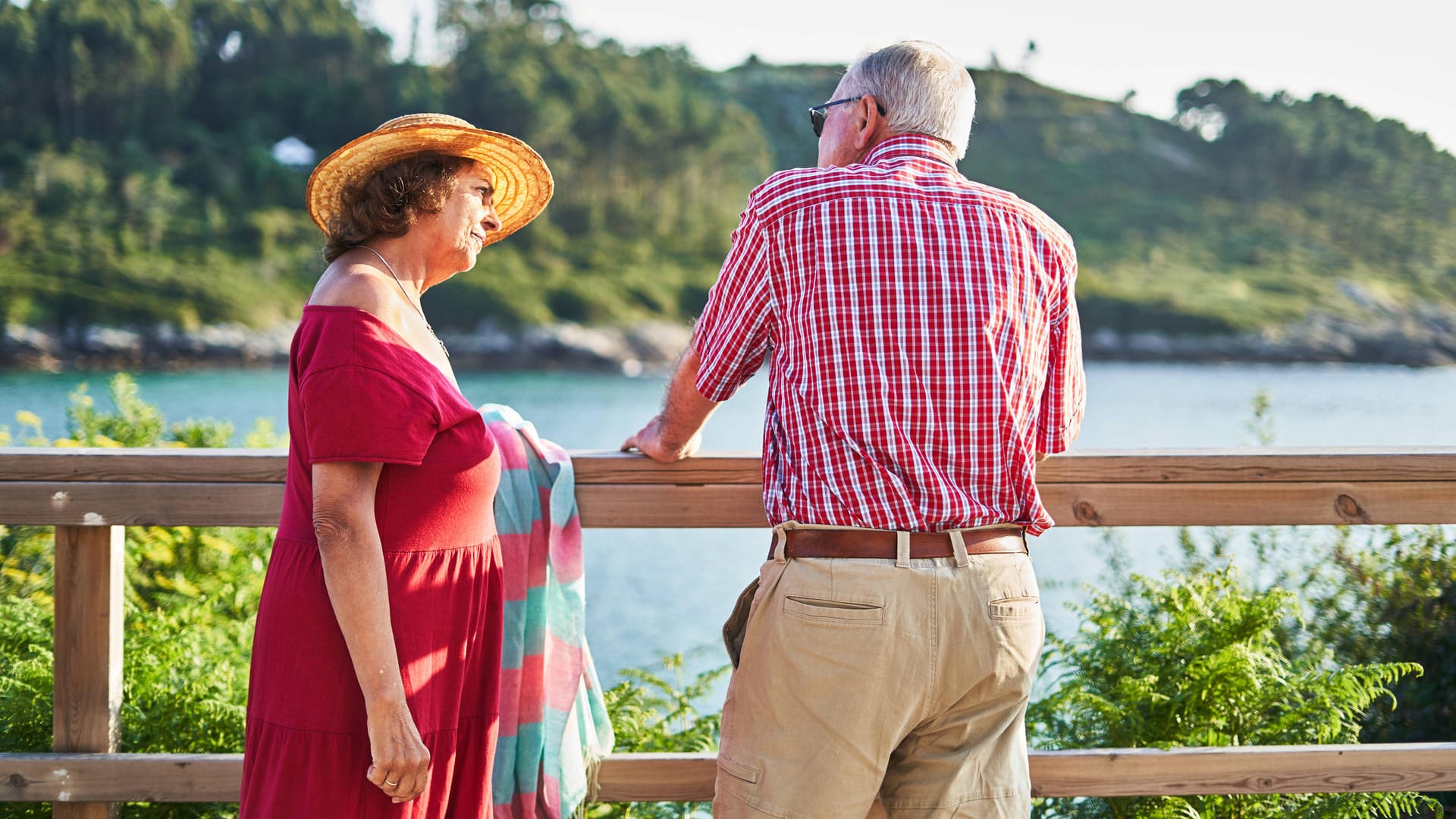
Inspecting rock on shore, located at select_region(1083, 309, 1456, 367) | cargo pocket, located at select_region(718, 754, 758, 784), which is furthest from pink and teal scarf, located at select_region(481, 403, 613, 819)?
rock on shore, located at select_region(1083, 309, 1456, 367)

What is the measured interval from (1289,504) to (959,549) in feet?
2.88

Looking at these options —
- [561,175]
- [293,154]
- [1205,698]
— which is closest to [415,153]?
[1205,698]

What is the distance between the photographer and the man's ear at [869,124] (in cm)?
194

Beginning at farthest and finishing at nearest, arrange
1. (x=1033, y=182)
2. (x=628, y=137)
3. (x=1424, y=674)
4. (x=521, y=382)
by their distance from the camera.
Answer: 1. (x=1033, y=182)
2. (x=628, y=137)
3. (x=521, y=382)
4. (x=1424, y=674)

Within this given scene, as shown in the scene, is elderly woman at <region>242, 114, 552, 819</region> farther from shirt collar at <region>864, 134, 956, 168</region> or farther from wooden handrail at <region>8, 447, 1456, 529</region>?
shirt collar at <region>864, 134, 956, 168</region>

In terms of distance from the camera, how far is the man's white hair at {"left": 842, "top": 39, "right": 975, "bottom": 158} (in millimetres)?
1904

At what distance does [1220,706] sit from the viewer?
110 inches

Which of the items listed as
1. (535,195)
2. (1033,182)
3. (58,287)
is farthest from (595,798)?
(1033,182)

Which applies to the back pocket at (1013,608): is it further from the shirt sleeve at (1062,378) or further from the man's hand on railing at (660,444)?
the man's hand on railing at (660,444)

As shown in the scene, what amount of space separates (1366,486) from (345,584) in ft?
6.19

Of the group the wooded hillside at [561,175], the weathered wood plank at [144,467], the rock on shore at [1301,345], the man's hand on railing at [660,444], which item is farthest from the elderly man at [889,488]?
the rock on shore at [1301,345]

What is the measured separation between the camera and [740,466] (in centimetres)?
218

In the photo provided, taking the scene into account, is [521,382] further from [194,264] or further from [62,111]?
[62,111]

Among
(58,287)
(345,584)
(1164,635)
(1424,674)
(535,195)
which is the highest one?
(58,287)
